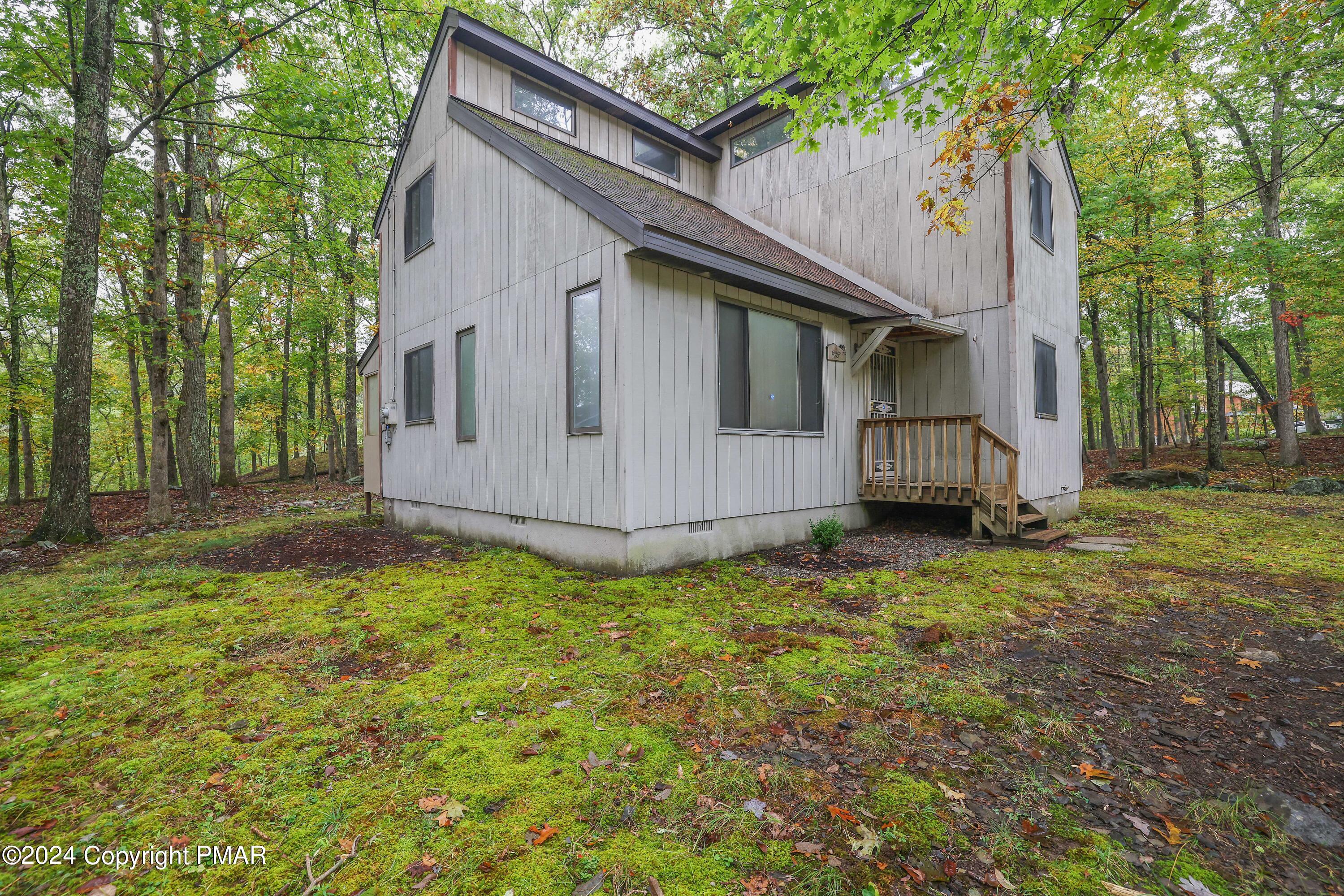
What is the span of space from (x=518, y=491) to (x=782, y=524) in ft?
10.4

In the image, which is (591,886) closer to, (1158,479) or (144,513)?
(144,513)

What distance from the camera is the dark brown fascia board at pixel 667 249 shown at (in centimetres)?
494

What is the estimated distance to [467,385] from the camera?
739 cm

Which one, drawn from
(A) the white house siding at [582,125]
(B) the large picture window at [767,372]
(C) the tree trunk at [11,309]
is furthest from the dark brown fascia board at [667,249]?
(C) the tree trunk at [11,309]

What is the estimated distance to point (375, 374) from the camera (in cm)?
985

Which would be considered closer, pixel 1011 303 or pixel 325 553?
pixel 325 553

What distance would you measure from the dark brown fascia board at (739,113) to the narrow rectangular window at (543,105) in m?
2.68

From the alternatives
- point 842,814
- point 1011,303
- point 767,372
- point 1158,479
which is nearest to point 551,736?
point 842,814

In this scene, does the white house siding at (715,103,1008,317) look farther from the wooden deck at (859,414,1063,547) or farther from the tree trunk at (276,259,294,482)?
the tree trunk at (276,259,294,482)

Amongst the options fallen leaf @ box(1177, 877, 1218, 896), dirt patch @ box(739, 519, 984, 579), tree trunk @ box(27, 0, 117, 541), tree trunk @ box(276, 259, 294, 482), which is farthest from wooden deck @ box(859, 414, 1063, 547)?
tree trunk @ box(276, 259, 294, 482)

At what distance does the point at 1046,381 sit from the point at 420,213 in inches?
397

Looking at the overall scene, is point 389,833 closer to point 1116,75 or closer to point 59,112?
point 1116,75

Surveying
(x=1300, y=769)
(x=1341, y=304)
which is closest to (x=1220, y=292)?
(x=1341, y=304)

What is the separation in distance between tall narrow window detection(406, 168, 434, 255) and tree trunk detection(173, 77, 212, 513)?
339 centimetres
